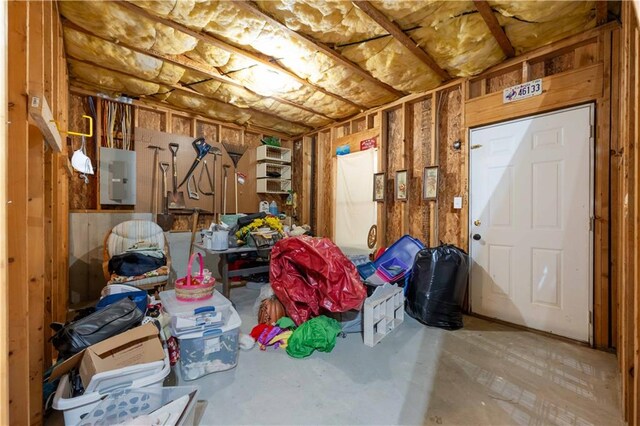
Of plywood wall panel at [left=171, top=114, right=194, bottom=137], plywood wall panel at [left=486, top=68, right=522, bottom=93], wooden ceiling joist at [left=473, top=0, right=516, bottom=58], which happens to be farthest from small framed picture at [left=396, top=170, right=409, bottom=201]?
plywood wall panel at [left=171, top=114, right=194, bottom=137]

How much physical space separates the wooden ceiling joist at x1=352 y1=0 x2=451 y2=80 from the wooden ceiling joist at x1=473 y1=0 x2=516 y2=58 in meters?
0.55

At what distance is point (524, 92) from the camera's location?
8.64 ft

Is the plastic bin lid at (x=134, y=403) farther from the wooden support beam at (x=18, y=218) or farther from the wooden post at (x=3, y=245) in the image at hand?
the wooden post at (x=3, y=245)

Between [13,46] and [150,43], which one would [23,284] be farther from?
[150,43]

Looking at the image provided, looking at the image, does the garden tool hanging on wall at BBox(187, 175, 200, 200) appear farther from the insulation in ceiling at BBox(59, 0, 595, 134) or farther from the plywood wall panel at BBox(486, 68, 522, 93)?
the plywood wall panel at BBox(486, 68, 522, 93)

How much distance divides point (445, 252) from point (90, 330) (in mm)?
2791

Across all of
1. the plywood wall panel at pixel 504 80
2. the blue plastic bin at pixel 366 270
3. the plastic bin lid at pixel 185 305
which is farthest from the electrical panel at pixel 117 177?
the plywood wall panel at pixel 504 80

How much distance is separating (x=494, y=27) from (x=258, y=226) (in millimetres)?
3033

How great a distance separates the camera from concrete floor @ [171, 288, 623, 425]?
1.47 metres

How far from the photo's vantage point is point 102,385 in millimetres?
1319

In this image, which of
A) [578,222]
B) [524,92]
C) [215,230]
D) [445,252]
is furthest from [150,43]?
[578,222]

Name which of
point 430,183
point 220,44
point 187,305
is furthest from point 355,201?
point 187,305

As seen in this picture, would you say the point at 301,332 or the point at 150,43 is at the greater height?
the point at 150,43

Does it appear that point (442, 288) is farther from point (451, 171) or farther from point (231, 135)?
point (231, 135)
